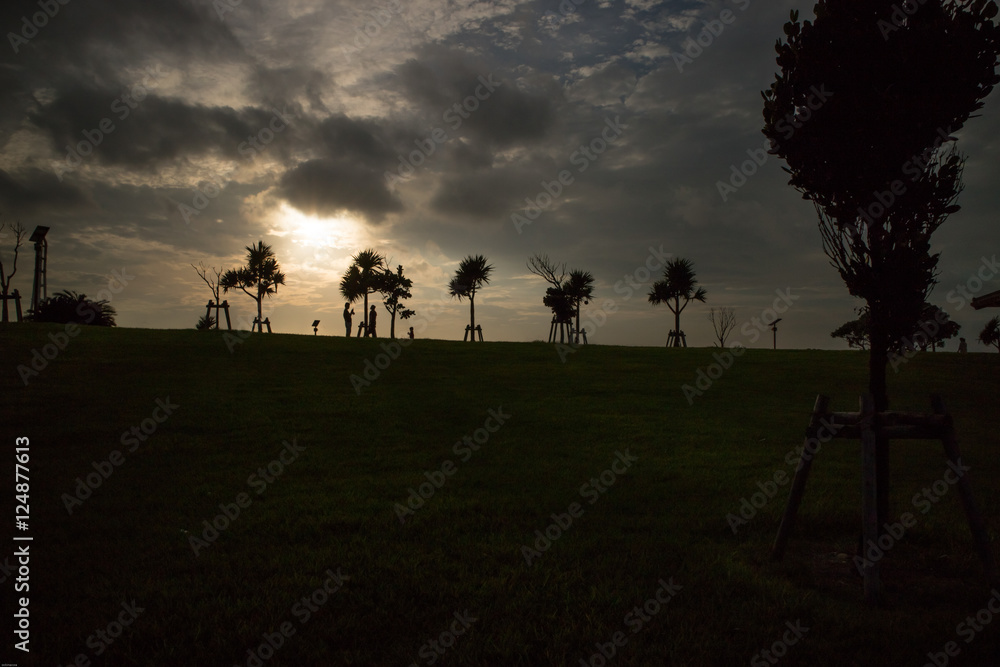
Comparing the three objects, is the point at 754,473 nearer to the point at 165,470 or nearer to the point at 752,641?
the point at 752,641

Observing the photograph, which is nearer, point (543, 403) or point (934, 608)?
point (934, 608)

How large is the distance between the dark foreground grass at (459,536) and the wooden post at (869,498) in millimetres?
295

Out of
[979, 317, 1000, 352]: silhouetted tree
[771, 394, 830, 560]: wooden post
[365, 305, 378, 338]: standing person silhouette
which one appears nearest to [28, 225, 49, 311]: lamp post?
[365, 305, 378, 338]: standing person silhouette

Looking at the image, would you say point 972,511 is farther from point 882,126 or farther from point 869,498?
point 882,126

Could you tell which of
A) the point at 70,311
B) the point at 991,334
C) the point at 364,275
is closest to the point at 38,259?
the point at 70,311

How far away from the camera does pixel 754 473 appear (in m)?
11.5

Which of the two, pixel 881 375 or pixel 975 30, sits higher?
pixel 975 30

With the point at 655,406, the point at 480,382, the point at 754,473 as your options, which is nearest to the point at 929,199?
the point at 754,473

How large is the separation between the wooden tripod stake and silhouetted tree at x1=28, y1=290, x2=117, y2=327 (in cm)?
4367

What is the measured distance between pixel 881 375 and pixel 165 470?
13.1m

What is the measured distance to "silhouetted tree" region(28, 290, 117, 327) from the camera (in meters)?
38.8

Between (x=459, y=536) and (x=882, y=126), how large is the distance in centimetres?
765

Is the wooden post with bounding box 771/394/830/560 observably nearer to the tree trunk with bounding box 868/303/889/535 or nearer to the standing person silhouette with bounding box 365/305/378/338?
the tree trunk with bounding box 868/303/889/535

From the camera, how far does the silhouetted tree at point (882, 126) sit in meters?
6.30
